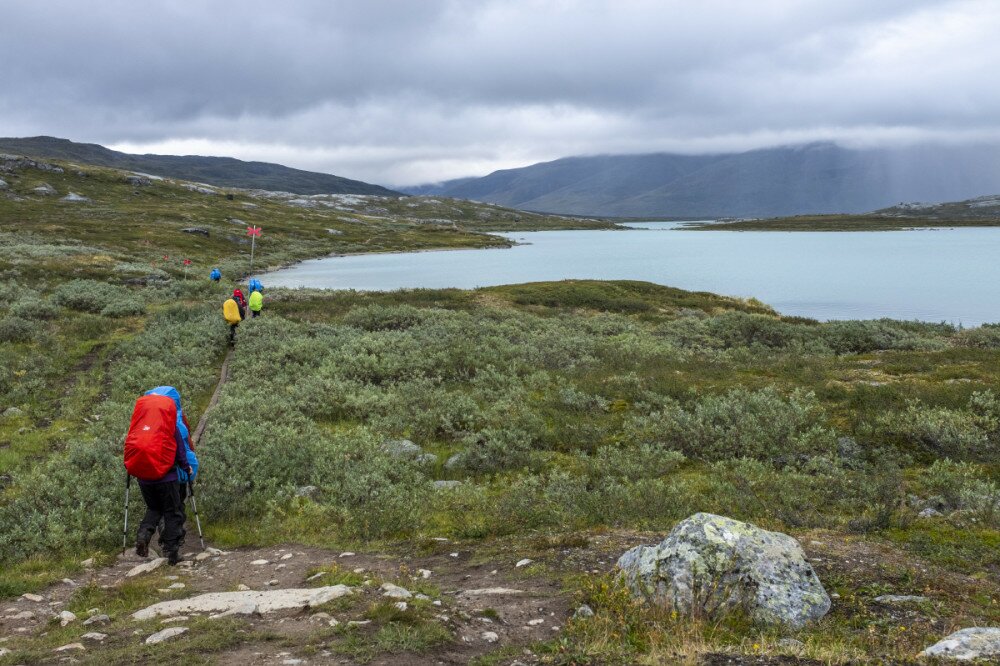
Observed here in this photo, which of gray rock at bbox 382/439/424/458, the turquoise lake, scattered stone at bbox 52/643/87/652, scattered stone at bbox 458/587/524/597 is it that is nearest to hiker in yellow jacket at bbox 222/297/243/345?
gray rock at bbox 382/439/424/458

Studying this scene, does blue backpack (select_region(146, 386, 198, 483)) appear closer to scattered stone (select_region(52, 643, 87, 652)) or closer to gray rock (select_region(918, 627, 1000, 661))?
scattered stone (select_region(52, 643, 87, 652))

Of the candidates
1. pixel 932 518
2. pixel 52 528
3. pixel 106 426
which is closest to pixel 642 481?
pixel 932 518

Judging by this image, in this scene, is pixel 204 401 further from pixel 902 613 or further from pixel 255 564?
pixel 902 613

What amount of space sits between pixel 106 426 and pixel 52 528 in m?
6.31

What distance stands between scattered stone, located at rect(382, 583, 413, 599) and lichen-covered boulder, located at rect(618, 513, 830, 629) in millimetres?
2632

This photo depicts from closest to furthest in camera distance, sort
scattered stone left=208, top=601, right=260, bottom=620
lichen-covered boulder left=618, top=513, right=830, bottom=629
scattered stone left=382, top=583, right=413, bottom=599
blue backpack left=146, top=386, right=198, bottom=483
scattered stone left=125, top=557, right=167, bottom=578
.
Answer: lichen-covered boulder left=618, top=513, right=830, bottom=629, scattered stone left=208, top=601, right=260, bottom=620, scattered stone left=382, top=583, right=413, bottom=599, scattered stone left=125, top=557, right=167, bottom=578, blue backpack left=146, top=386, right=198, bottom=483

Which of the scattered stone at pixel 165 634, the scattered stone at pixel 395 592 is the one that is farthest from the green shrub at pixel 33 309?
the scattered stone at pixel 395 592

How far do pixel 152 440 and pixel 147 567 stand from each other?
1.91 metres

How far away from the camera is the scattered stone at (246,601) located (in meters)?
6.93

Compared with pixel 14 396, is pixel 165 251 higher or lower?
higher

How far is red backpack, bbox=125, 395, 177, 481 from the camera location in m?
9.15

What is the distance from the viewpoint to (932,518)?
31.5 ft

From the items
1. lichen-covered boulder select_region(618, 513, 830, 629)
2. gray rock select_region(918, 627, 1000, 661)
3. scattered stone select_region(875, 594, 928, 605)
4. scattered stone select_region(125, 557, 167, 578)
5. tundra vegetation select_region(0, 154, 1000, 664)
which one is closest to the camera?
gray rock select_region(918, 627, 1000, 661)

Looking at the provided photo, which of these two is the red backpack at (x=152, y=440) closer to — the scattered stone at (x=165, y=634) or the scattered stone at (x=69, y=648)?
the scattered stone at (x=69, y=648)
